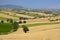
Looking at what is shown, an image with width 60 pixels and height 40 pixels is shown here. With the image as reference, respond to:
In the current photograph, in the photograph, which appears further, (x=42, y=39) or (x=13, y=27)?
(x=13, y=27)

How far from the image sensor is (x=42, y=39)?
83.2 feet

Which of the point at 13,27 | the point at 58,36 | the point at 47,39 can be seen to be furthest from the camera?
the point at 13,27

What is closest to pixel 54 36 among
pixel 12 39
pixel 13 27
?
pixel 12 39

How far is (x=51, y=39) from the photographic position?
2538 cm

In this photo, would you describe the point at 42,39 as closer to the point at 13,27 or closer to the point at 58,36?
the point at 58,36

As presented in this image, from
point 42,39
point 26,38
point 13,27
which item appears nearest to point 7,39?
point 26,38

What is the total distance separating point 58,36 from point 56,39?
1.47m

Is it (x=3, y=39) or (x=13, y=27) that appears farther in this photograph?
(x=13, y=27)

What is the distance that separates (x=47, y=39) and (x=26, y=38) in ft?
10.0

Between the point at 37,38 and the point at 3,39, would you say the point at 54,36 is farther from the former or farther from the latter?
the point at 3,39

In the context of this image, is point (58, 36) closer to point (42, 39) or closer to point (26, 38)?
point (42, 39)

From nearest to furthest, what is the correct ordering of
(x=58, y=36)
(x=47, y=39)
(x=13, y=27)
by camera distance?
(x=47, y=39)
(x=58, y=36)
(x=13, y=27)

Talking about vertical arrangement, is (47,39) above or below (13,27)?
above

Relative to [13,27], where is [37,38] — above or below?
above
